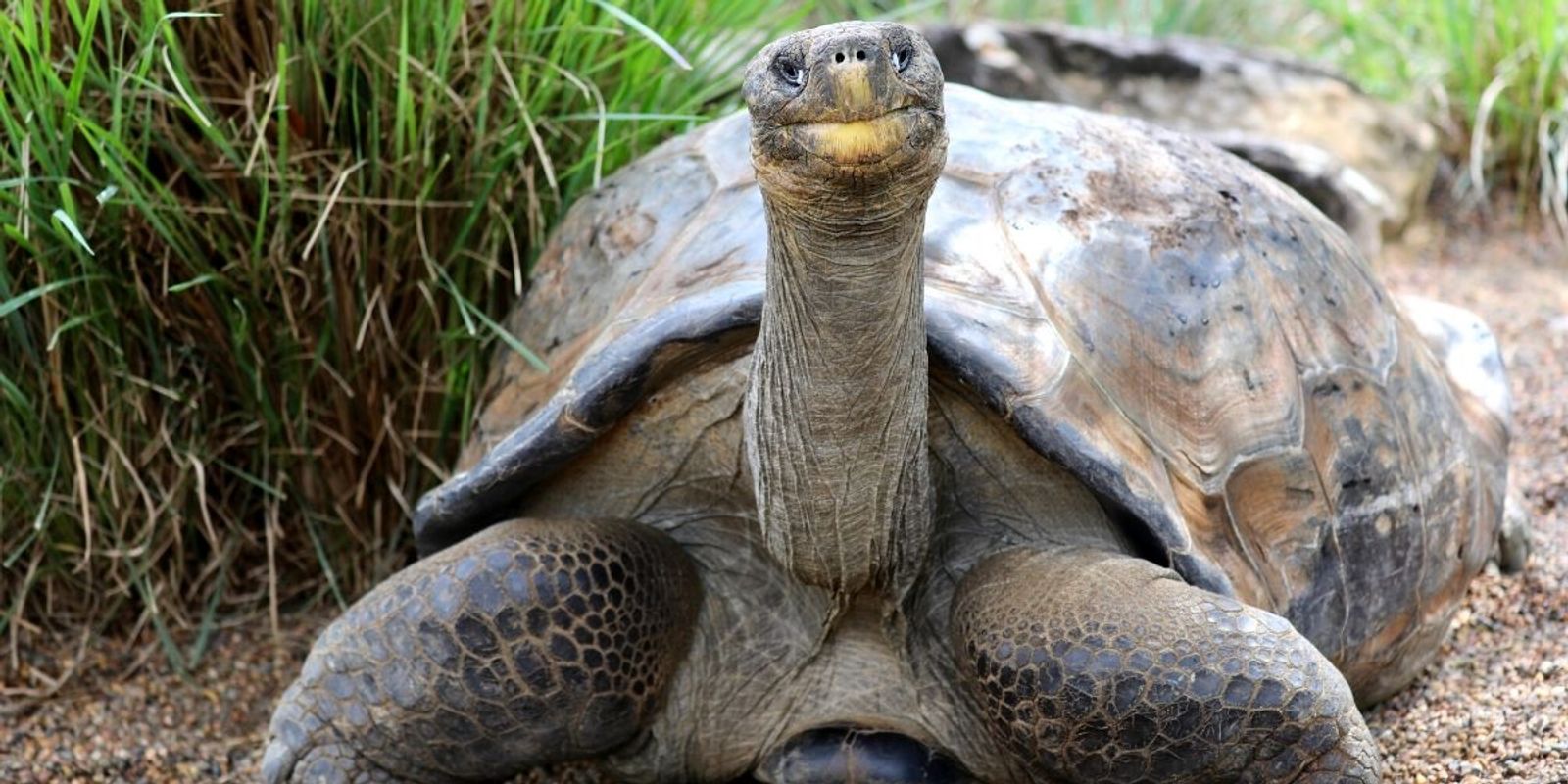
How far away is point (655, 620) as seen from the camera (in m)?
2.74

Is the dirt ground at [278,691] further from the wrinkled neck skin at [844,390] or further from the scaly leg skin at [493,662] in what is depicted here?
the wrinkled neck skin at [844,390]

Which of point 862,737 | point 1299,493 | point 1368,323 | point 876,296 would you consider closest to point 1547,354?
point 1368,323

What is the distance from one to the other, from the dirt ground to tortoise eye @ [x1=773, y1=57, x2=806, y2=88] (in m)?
1.49

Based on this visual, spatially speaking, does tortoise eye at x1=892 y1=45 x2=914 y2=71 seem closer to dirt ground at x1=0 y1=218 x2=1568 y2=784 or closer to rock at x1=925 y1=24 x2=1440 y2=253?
dirt ground at x1=0 y1=218 x2=1568 y2=784

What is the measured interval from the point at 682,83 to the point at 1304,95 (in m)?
2.98

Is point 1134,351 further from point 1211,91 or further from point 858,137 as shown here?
point 1211,91

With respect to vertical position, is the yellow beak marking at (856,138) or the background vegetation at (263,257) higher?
the yellow beak marking at (856,138)

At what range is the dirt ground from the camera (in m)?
2.89

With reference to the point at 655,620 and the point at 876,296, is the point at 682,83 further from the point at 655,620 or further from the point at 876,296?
the point at 876,296

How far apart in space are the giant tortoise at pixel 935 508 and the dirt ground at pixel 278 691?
17cm

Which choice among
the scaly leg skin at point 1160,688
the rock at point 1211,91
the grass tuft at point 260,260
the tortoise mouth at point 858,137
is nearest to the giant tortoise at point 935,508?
the scaly leg skin at point 1160,688

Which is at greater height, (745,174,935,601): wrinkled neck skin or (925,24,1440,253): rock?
(745,174,935,601): wrinkled neck skin

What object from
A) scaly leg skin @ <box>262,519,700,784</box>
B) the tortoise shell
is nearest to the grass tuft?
the tortoise shell

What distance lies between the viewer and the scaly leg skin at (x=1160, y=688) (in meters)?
2.45
